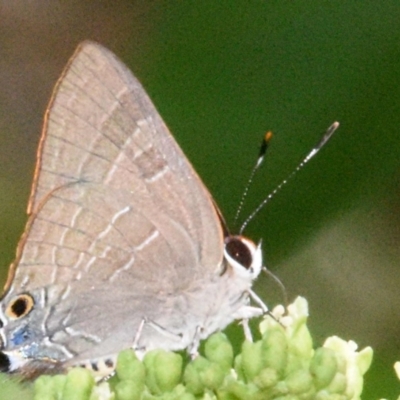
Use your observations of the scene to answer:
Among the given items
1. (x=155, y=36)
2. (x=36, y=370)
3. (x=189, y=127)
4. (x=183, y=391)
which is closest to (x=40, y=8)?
(x=155, y=36)

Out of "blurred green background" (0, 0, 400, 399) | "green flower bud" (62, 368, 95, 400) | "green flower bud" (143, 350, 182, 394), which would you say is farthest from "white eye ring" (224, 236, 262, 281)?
"blurred green background" (0, 0, 400, 399)

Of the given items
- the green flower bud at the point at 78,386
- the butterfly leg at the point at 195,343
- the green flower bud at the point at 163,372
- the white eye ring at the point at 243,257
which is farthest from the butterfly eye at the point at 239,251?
the green flower bud at the point at 78,386

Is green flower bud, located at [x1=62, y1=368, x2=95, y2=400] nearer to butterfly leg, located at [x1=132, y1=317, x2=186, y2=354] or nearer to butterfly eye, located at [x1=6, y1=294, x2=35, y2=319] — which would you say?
butterfly leg, located at [x1=132, y1=317, x2=186, y2=354]

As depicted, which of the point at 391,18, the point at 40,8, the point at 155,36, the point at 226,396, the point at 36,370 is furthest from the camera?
the point at 40,8

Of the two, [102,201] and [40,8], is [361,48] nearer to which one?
[102,201]

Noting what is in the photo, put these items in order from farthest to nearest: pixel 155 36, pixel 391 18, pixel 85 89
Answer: pixel 155 36
pixel 391 18
pixel 85 89

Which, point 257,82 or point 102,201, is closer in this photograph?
point 102,201

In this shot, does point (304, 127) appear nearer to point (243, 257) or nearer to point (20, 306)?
point (243, 257)
